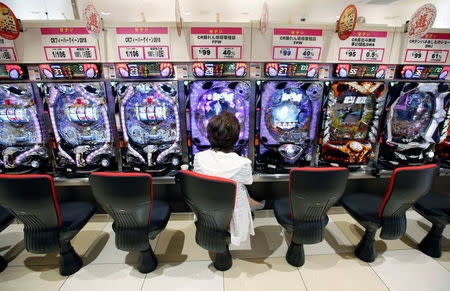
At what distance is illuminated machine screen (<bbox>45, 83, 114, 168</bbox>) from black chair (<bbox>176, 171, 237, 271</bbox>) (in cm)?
125

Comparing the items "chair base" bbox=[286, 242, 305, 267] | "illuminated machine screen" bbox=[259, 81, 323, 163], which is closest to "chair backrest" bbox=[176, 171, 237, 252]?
"chair base" bbox=[286, 242, 305, 267]

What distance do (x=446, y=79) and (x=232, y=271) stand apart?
326 cm

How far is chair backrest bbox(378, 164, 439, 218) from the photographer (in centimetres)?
156

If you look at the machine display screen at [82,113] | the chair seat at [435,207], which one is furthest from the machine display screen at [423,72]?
the machine display screen at [82,113]

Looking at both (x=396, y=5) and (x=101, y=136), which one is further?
(x=396, y=5)

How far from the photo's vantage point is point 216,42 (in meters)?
2.12

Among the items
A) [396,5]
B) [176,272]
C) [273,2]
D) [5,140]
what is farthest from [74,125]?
[396,5]

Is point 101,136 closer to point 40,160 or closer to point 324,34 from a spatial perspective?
point 40,160

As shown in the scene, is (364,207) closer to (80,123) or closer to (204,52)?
(204,52)

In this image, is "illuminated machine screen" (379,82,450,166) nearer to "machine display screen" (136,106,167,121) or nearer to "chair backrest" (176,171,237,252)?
"chair backrest" (176,171,237,252)

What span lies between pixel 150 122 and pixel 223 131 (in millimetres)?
1021

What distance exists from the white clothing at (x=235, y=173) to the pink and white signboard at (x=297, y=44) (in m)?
1.34

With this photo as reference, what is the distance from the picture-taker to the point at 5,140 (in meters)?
2.20

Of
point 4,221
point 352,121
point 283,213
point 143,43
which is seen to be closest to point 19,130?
point 4,221
